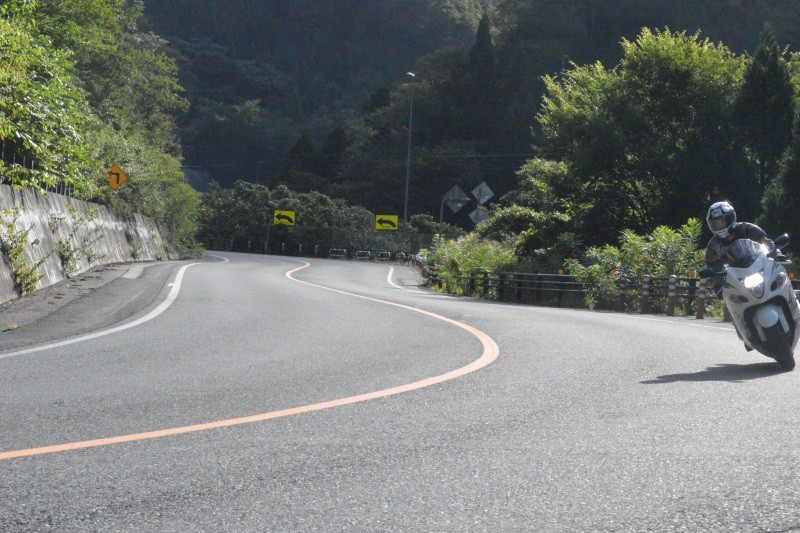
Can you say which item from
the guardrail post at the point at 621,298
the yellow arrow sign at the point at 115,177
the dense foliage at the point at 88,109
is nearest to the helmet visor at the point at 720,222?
the dense foliage at the point at 88,109

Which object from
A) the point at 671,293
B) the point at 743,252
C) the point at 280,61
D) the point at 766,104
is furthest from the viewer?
the point at 280,61

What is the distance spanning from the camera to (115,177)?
1510 inches

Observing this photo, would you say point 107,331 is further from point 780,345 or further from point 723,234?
point 780,345

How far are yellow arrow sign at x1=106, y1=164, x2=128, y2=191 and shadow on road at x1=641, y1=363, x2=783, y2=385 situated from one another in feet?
102

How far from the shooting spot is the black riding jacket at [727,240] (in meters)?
10.1

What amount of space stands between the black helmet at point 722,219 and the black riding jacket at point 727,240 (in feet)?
0.27

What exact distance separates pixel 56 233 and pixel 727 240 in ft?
54.4

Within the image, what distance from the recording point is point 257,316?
16203 millimetres

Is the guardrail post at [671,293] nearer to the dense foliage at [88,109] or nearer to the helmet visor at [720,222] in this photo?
the dense foliage at [88,109]

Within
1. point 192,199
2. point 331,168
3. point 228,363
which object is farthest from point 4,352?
point 331,168

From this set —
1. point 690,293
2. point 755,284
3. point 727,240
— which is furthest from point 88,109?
point 755,284

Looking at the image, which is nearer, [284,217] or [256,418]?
[256,418]

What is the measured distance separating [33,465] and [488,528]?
2338 millimetres

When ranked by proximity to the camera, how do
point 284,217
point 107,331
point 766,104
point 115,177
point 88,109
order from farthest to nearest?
point 284,217 < point 88,109 < point 115,177 < point 766,104 < point 107,331
